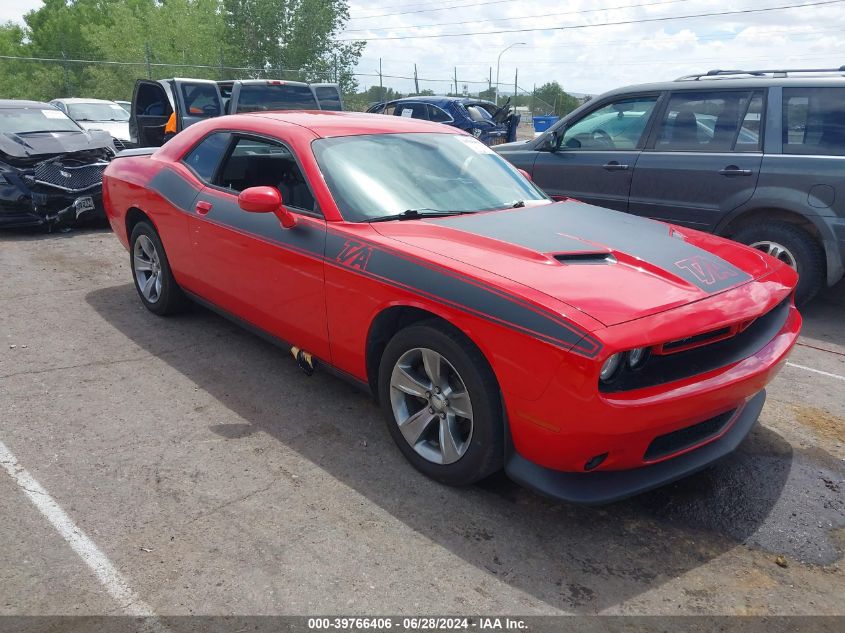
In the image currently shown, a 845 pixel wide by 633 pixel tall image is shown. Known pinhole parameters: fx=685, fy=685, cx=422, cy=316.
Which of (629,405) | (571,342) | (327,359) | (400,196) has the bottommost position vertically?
(327,359)

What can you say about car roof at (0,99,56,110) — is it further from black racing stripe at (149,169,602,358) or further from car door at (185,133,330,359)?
black racing stripe at (149,169,602,358)

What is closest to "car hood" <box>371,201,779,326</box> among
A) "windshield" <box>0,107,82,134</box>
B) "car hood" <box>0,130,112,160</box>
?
"car hood" <box>0,130,112,160</box>

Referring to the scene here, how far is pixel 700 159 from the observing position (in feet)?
19.5

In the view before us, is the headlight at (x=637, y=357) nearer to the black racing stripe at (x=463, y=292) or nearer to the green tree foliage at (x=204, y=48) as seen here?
the black racing stripe at (x=463, y=292)

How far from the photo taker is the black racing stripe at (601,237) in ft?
9.99

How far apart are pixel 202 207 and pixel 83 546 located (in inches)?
91.6

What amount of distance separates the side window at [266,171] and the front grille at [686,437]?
2.04 metres

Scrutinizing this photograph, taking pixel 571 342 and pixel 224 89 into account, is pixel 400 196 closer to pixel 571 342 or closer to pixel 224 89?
pixel 571 342

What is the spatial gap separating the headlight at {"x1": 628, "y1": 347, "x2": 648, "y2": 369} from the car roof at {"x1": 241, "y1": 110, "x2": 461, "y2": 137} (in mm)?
2170

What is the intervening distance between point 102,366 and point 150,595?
232 cm

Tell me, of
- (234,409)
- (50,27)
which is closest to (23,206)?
(234,409)

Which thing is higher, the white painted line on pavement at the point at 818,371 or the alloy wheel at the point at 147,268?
the alloy wheel at the point at 147,268

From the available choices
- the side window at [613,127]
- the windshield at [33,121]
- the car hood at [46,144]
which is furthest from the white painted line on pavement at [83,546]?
the windshield at [33,121]

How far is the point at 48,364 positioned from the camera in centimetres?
438
